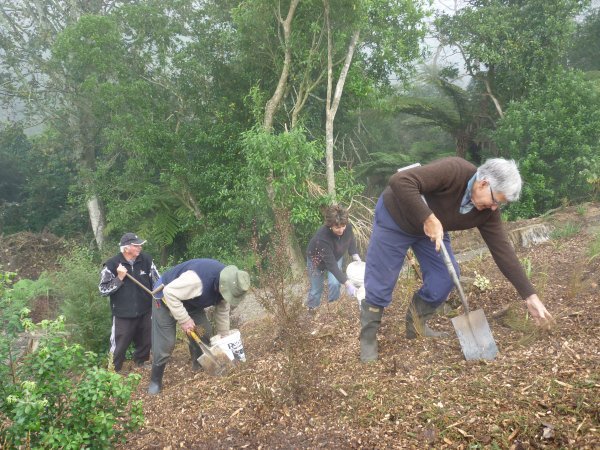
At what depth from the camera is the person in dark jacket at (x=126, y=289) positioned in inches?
234

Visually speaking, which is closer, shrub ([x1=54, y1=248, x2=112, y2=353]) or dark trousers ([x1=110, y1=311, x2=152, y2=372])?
dark trousers ([x1=110, y1=311, x2=152, y2=372])

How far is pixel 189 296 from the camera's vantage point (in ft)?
14.4

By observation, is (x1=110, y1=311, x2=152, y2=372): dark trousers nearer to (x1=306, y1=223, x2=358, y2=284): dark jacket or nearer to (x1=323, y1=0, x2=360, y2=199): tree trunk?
(x1=306, y1=223, x2=358, y2=284): dark jacket

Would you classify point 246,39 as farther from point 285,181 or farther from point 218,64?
point 285,181

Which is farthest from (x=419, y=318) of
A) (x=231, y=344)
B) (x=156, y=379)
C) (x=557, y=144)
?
(x=557, y=144)

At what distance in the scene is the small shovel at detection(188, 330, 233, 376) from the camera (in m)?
4.52

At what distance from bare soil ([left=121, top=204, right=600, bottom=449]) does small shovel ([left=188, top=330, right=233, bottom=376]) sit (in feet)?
0.33

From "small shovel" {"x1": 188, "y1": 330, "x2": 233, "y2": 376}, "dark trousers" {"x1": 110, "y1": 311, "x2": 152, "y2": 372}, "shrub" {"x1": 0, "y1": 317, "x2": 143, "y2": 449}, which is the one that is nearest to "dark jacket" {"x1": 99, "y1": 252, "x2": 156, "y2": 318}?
"dark trousers" {"x1": 110, "y1": 311, "x2": 152, "y2": 372}

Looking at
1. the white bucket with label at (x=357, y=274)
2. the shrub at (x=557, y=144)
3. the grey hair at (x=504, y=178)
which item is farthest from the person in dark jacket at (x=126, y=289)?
the shrub at (x=557, y=144)

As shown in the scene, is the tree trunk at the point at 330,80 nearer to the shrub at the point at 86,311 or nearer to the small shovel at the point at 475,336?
the shrub at the point at 86,311

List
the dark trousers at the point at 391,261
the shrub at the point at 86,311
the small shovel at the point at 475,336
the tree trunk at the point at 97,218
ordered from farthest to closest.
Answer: the tree trunk at the point at 97,218
the shrub at the point at 86,311
the dark trousers at the point at 391,261
the small shovel at the point at 475,336

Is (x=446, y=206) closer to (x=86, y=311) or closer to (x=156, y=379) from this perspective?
(x=156, y=379)

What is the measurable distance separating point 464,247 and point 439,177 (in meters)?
6.10

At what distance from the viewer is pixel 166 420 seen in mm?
3713
